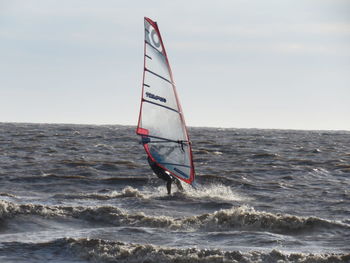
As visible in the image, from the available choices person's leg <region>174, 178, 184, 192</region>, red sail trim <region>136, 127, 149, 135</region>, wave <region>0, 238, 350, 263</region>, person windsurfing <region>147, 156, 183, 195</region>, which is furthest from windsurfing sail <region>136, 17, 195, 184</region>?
wave <region>0, 238, 350, 263</region>

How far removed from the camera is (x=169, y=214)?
650 inches

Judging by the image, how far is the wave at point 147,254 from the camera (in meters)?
11.6

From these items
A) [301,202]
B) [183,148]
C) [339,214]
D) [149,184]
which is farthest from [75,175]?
[339,214]

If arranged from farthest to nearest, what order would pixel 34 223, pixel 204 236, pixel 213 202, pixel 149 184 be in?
pixel 149 184 < pixel 213 202 < pixel 34 223 < pixel 204 236

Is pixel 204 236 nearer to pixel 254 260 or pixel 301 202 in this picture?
pixel 254 260

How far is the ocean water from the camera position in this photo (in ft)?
39.4

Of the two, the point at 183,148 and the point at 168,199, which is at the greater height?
the point at 183,148

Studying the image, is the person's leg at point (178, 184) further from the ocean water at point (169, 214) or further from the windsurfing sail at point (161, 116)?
the windsurfing sail at point (161, 116)

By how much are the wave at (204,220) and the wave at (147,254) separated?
261cm

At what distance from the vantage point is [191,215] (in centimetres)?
1655

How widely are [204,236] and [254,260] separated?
91.0 inches

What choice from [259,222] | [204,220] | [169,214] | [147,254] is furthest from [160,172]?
[147,254]

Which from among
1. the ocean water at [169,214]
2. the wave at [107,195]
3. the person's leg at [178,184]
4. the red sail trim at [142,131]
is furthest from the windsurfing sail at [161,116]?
the wave at [107,195]

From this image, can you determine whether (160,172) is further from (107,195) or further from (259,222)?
(259,222)
